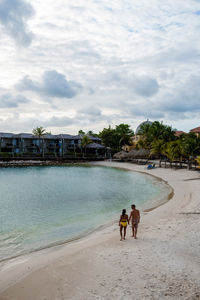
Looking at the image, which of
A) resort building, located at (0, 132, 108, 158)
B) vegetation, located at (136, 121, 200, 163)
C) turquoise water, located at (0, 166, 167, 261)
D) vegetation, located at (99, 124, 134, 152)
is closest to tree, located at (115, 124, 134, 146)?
vegetation, located at (99, 124, 134, 152)

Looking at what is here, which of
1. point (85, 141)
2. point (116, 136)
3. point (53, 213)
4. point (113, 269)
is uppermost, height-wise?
point (116, 136)

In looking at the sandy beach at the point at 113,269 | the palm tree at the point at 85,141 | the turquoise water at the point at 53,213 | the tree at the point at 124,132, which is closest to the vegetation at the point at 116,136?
the tree at the point at 124,132

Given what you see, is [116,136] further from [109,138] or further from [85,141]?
[85,141]

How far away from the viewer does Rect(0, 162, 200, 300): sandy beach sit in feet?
20.7

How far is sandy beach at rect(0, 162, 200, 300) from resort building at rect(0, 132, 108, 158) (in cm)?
6126

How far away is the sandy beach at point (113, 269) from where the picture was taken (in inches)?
249

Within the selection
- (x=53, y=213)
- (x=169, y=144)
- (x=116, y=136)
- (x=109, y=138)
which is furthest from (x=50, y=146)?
(x=53, y=213)


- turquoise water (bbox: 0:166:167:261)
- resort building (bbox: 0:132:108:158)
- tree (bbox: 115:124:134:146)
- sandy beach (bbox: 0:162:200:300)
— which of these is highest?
tree (bbox: 115:124:134:146)

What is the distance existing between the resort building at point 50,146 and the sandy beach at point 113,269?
201ft

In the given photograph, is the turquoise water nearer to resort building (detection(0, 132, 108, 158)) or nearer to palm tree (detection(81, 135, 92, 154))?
palm tree (detection(81, 135, 92, 154))

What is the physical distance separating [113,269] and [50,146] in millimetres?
73298

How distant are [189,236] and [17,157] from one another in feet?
207

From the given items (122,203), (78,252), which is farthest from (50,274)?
(122,203)

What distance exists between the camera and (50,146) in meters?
78.7
